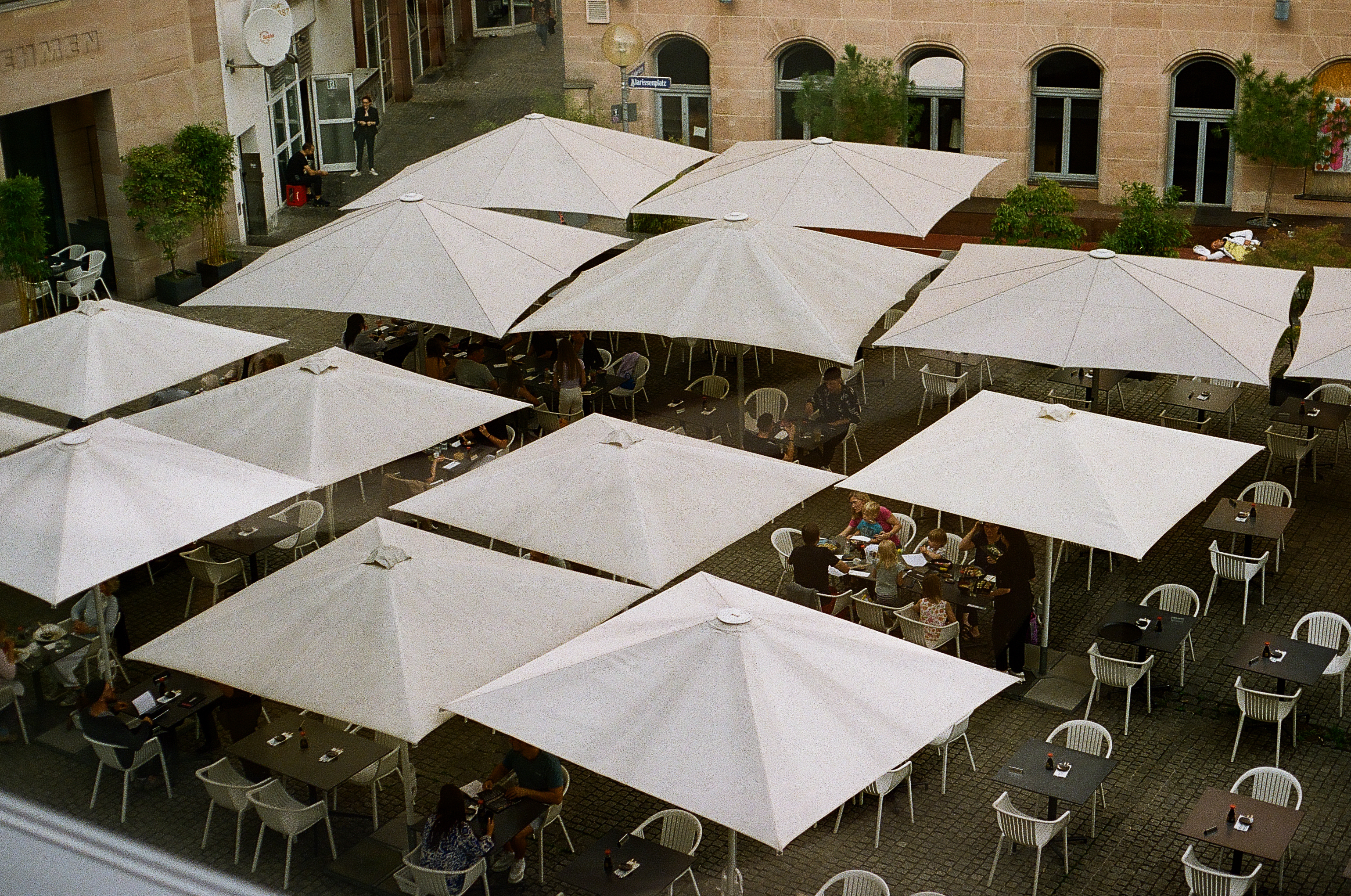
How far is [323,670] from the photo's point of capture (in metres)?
9.32

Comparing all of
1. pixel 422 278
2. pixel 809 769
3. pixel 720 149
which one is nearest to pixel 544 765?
pixel 809 769

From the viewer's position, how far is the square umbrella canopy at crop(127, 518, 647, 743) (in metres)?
9.13

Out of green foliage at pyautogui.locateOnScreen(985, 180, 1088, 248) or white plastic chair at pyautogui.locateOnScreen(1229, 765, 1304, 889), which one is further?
green foliage at pyautogui.locateOnScreen(985, 180, 1088, 248)

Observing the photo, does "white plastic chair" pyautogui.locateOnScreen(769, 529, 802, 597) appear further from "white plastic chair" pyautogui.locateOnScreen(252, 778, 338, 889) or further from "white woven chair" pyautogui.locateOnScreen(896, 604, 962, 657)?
"white plastic chair" pyautogui.locateOnScreen(252, 778, 338, 889)

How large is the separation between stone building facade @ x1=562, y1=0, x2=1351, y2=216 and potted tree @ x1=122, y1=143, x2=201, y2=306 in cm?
850

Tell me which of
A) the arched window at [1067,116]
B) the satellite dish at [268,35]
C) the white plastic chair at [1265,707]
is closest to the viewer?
the white plastic chair at [1265,707]

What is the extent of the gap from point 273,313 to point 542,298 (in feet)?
14.2

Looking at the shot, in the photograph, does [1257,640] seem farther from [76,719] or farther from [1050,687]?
[76,719]

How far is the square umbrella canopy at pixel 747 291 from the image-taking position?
48.9 ft

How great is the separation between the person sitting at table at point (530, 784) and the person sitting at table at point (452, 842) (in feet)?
1.63

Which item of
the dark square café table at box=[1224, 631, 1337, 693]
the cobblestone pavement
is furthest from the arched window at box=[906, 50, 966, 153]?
the dark square café table at box=[1224, 631, 1337, 693]

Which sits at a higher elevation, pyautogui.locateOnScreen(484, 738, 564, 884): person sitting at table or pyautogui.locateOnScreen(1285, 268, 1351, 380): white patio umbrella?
pyautogui.locateOnScreen(1285, 268, 1351, 380): white patio umbrella

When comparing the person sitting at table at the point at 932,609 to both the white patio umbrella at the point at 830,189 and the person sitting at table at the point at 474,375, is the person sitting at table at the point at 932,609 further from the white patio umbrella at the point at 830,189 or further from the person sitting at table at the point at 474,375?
the white patio umbrella at the point at 830,189

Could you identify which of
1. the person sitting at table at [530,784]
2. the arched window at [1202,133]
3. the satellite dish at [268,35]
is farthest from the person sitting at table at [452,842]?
the arched window at [1202,133]
